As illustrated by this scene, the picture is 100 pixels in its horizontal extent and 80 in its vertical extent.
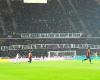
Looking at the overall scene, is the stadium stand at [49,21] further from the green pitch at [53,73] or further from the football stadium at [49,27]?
the green pitch at [53,73]

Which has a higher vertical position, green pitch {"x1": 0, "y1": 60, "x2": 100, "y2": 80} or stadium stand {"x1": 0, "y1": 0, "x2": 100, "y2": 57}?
stadium stand {"x1": 0, "y1": 0, "x2": 100, "y2": 57}

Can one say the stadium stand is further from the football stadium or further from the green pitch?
the green pitch

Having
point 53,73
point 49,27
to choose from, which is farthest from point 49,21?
point 53,73

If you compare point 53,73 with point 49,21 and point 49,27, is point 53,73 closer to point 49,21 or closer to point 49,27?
point 49,27

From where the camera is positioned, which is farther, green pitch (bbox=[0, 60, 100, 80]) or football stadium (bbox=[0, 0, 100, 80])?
football stadium (bbox=[0, 0, 100, 80])

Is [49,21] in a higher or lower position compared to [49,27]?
higher

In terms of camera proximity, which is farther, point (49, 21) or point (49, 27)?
point (49, 21)

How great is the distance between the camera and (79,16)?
76.1 meters

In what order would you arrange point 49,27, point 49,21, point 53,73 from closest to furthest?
1. point 53,73
2. point 49,27
3. point 49,21

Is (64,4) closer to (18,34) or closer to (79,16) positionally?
(79,16)

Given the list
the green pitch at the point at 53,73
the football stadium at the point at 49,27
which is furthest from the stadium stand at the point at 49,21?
the green pitch at the point at 53,73

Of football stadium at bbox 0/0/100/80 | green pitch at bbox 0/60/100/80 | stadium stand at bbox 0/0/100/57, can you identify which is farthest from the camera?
stadium stand at bbox 0/0/100/57

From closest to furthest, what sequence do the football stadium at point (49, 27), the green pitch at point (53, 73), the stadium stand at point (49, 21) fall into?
the green pitch at point (53, 73), the football stadium at point (49, 27), the stadium stand at point (49, 21)

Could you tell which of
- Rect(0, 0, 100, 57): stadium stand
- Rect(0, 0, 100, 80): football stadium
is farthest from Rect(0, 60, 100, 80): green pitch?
Rect(0, 0, 100, 57): stadium stand
